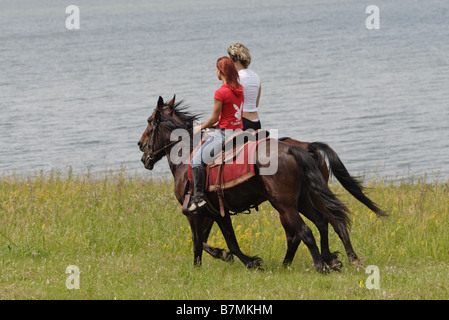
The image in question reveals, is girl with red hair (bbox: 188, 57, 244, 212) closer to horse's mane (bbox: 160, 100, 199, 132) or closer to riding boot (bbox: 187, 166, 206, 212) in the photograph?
riding boot (bbox: 187, 166, 206, 212)

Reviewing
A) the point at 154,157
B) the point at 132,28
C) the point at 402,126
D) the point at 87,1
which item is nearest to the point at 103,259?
the point at 154,157

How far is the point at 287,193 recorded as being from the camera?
8.45 meters

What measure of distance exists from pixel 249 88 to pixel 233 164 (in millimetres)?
1250

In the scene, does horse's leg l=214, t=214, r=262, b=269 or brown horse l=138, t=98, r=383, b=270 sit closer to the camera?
brown horse l=138, t=98, r=383, b=270

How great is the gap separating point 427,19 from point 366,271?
6207cm

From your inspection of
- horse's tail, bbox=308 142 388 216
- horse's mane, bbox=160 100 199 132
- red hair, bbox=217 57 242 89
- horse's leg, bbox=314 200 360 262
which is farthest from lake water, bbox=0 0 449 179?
red hair, bbox=217 57 242 89

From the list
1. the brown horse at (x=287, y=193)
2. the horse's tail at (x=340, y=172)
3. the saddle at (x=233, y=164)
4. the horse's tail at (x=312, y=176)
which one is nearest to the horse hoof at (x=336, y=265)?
the brown horse at (x=287, y=193)

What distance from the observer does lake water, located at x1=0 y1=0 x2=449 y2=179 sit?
934 inches

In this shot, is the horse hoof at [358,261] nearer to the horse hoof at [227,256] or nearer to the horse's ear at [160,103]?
the horse hoof at [227,256]

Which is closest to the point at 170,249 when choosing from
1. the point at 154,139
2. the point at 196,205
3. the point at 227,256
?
the point at 227,256

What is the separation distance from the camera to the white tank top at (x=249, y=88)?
9.41m

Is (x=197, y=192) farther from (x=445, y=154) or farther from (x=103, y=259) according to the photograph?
(x=445, y=154)

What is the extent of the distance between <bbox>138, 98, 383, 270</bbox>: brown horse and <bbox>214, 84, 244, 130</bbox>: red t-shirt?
70 centimetres

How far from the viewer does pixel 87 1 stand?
436 feet
